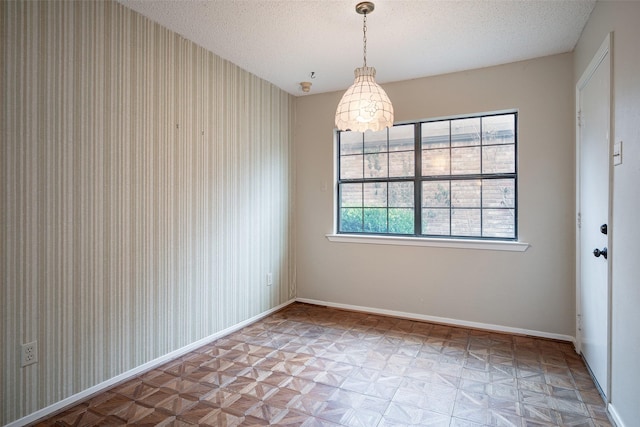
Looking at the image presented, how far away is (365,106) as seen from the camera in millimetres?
2205

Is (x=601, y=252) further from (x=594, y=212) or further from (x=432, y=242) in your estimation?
(x=432, y=242)

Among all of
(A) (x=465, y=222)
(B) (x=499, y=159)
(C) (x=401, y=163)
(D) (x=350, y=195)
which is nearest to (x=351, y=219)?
(D) (x=350, y=195)

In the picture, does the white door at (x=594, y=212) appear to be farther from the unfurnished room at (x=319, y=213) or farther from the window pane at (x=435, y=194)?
the window pane at (x=435, y=194)

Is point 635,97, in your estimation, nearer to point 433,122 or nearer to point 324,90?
point 433,122

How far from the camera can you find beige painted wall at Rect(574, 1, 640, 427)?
1632 millimetres

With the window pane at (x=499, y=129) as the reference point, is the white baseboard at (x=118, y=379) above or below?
below

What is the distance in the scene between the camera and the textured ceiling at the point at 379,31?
7.73ft

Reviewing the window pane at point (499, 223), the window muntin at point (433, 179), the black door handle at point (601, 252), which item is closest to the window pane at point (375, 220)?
the window muntin at point (433, 179)

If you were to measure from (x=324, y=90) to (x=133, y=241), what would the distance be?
2686 mm

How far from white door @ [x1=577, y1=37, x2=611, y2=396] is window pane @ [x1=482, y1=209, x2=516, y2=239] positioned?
1.91 ft

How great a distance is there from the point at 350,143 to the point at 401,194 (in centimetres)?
88

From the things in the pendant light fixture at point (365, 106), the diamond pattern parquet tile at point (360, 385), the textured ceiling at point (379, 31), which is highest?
the textured ceiling at point (379, 31)

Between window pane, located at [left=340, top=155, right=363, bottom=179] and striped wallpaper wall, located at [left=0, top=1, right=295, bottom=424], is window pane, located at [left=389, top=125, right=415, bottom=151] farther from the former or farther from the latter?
striped wallpaper wall, located at [left=0, top=1, right=295, bottom=424]

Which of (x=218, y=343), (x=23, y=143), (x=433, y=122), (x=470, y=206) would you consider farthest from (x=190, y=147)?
(x=470, y=206)
